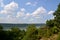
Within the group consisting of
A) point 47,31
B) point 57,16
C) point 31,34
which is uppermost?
point 57,16

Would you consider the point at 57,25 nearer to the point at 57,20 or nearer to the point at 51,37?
the point at 57,20

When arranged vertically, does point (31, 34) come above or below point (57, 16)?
below

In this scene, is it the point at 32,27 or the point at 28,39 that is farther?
the point at 32,27

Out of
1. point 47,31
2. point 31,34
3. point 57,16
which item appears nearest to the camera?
point 47,31

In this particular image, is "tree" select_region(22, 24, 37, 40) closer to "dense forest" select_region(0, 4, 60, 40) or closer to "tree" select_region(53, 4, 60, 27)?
"dense forest" select_region(0, 4, 60, 40)

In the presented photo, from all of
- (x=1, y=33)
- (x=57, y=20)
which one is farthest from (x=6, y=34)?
(x=57, y=20)

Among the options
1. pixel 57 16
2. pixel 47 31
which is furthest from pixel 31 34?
pixel 57 16

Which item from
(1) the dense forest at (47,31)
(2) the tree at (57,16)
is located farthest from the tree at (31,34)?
(2) the tree at (57,16)

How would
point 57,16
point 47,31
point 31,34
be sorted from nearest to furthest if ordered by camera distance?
1. point 47,31
2. point 31,34
3. point 57,16

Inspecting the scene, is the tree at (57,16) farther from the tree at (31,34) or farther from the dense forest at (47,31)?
the tree at (31,34)

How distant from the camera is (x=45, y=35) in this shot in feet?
82.0

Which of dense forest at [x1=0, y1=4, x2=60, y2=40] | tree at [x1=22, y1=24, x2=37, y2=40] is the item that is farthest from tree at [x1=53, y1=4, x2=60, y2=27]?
tree at [x1=22, y1=24, x2=37, y2=40]

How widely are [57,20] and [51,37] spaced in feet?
15.3

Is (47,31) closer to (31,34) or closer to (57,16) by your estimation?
(31,34)
